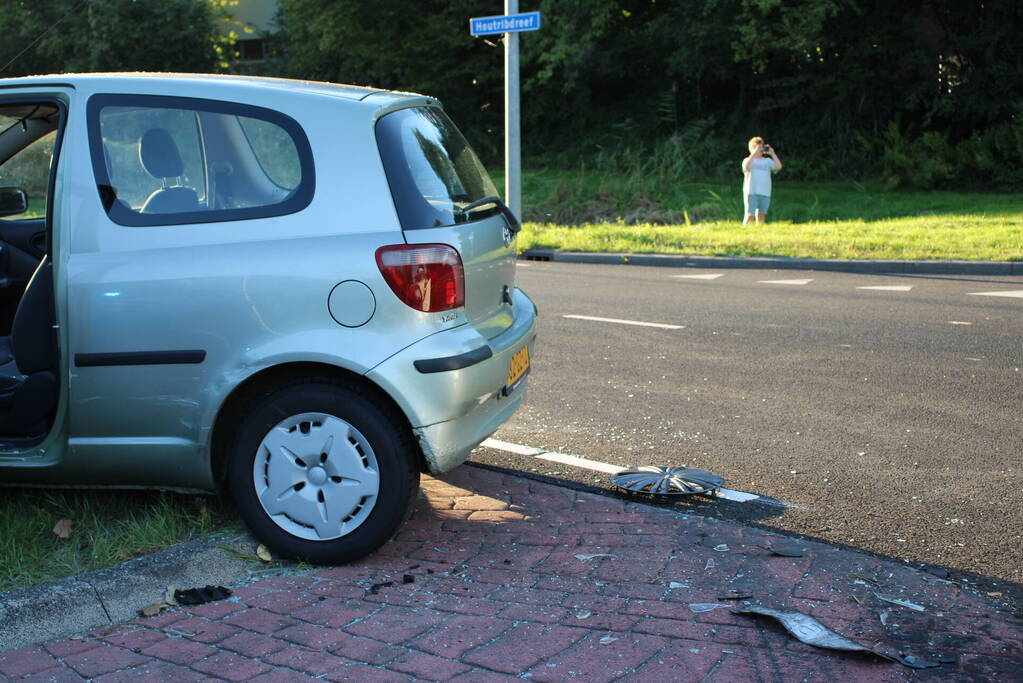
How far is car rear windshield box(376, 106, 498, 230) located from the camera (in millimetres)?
3912

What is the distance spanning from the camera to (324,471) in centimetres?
391

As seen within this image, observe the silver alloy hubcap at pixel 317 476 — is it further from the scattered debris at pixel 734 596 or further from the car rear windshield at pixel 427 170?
the scattered debris at pixel 734 596

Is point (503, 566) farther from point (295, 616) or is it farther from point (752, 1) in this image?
point (752, 1)

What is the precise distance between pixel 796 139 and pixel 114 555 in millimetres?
28945

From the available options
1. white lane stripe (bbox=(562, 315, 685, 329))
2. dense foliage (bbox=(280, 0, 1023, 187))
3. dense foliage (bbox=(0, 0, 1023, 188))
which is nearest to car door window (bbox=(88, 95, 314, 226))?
white lane stripe (bbox=(562, 315, 685, 329))

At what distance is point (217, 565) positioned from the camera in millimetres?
3865

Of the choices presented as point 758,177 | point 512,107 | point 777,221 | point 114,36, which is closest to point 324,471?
point 512,107

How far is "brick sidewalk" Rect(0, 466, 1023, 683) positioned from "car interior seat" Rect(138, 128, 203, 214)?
1376 millimetres

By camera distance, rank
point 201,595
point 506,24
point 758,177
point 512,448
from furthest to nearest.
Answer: point 758,177, point 506,24, point 512,448, point 201,595

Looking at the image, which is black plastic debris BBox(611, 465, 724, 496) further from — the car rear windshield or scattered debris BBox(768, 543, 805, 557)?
the car rear windshield

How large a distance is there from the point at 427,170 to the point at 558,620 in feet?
5.57

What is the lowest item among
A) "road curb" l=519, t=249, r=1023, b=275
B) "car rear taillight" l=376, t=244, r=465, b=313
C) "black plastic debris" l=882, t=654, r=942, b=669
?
"road curb" l=519, t=249, r=1023, b=275

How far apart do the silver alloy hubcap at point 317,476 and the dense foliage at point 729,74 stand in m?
22.4

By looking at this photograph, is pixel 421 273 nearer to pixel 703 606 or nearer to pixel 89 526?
pixel 703 606
